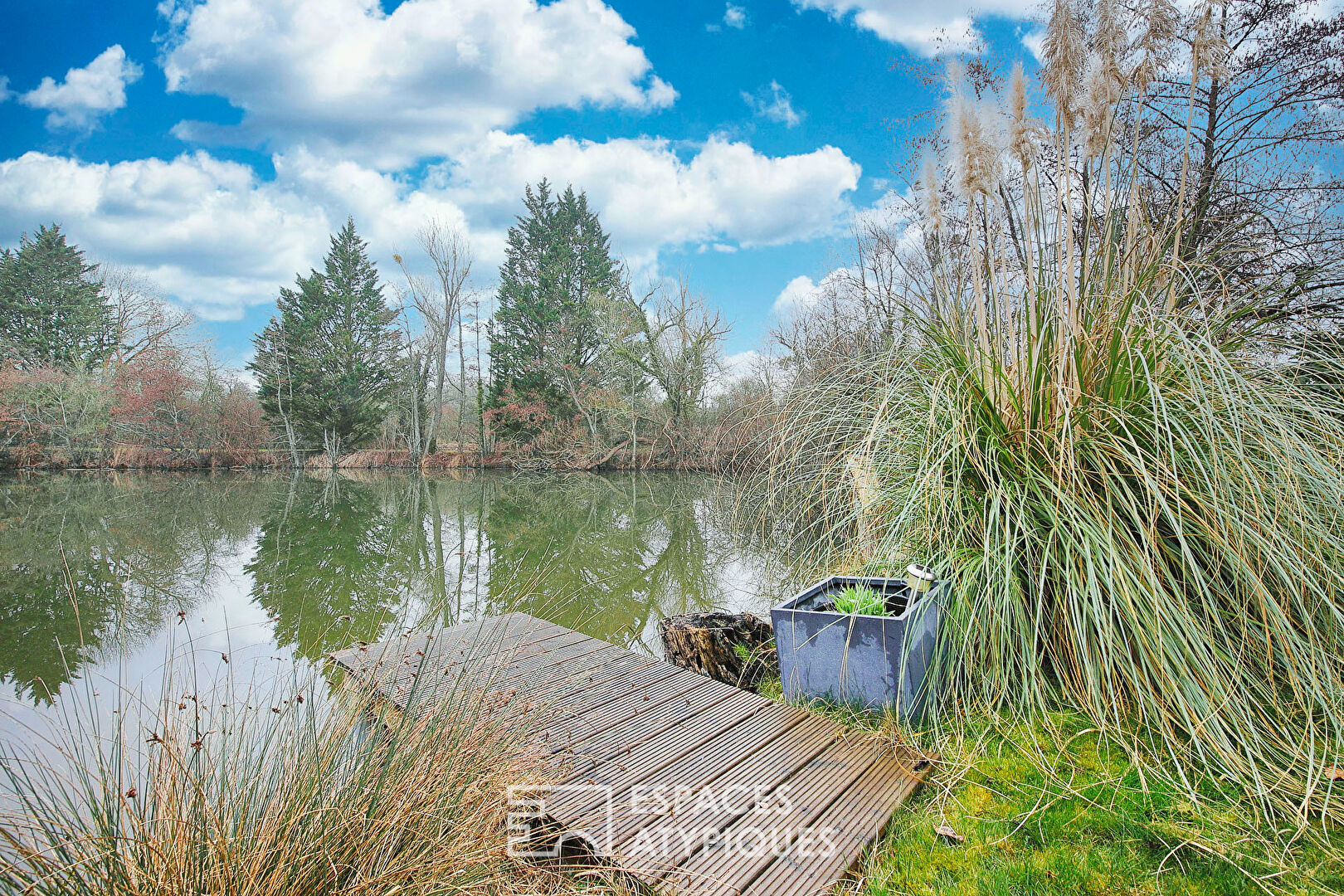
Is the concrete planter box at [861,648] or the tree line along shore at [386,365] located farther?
the tree line along shore at [386,365]

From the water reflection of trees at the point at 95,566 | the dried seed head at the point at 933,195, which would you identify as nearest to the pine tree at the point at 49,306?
the water reflection of trees at the point at 95,566

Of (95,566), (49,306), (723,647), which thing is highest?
(49,306)

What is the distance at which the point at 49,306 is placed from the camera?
2319 cm

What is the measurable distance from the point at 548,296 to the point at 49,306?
19.1m

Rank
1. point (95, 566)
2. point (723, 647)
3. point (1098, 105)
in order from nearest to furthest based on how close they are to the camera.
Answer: point (1098, 105) < point (723, 647) < point (95, 566)

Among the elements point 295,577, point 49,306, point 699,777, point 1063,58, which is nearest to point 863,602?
point 699,777

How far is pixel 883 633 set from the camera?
6.57ft

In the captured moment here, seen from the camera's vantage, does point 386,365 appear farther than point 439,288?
Yes

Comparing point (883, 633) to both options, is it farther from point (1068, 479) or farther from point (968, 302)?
point (968, 302)

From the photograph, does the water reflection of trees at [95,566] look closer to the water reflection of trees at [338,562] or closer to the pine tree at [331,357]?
the water reflection of trees at [338,562]

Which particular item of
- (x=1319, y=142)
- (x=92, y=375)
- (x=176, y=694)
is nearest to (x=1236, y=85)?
(x=1319, y=142)

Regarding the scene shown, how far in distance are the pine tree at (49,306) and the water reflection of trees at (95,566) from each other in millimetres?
12601

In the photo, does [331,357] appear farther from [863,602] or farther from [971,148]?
[863,602]

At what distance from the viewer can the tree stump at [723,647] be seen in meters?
3.07
